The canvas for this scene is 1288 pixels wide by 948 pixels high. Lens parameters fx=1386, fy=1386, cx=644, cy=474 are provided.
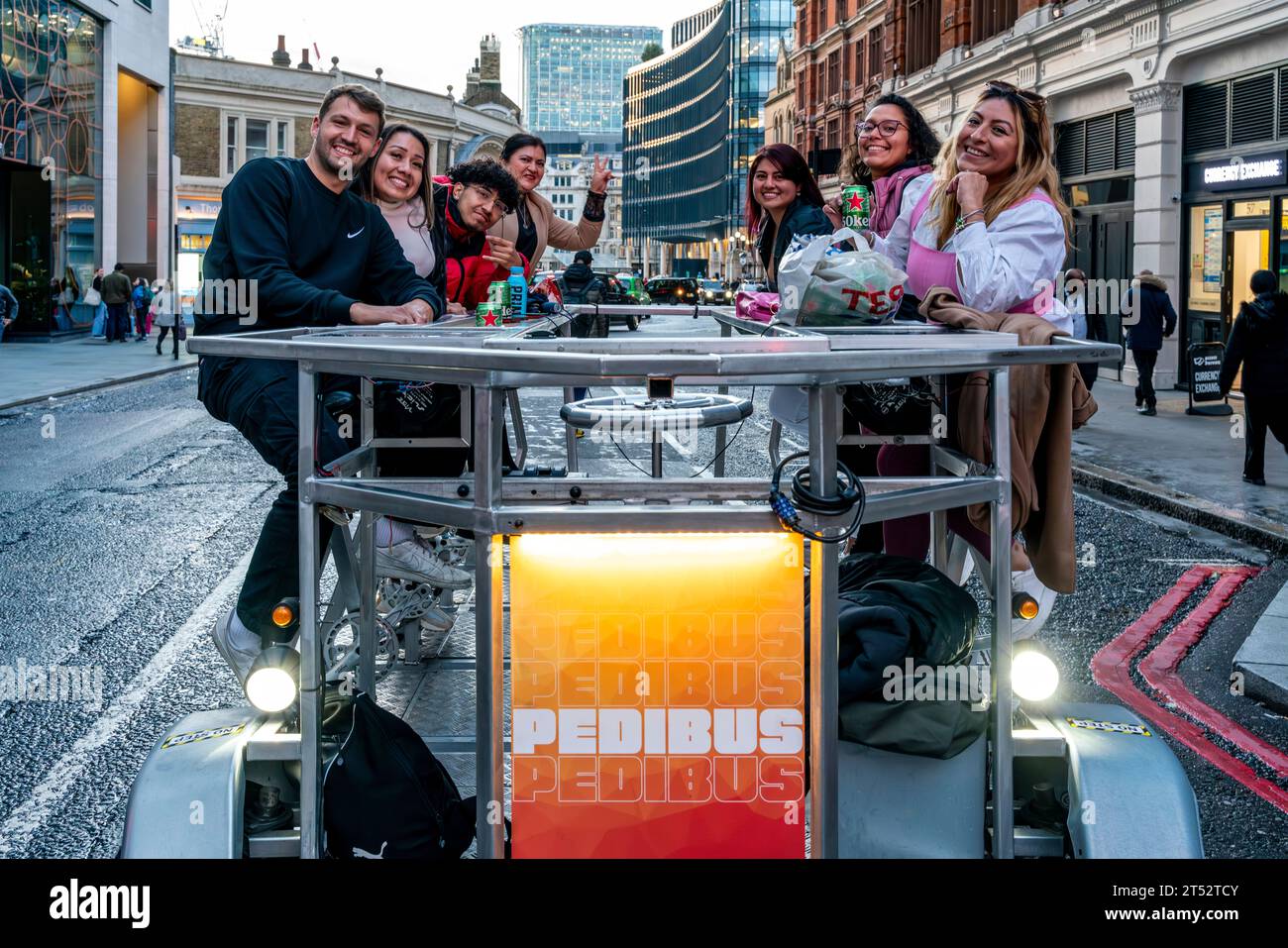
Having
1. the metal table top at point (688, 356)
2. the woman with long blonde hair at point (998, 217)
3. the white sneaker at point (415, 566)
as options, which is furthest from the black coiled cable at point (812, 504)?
the white sneaker at point (415, 566)

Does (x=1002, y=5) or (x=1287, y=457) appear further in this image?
(x=1002, y=5)

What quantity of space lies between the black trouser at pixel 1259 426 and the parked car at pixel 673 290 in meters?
41.9

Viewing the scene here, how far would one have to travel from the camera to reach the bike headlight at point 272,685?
3172 mm

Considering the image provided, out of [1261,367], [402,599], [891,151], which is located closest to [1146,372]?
[1261,367]

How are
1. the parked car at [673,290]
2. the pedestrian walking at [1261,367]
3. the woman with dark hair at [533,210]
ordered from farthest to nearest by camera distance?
the parked car at [673,290]
the pedestrian walking at [1261,367]
the woman with dark hair at [533,210]

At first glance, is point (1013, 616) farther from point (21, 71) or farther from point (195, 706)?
point (21, 71)

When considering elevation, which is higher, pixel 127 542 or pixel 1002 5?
pixel 1002 5

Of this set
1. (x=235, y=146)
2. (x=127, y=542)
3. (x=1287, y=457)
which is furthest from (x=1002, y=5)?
(x=235, y=146)

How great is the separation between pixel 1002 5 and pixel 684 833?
31746mm

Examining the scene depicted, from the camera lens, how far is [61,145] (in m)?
33.6

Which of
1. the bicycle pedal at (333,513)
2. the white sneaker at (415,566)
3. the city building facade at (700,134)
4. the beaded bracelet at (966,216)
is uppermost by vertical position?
the city building facade at (700,134)

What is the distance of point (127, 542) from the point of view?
9492mm

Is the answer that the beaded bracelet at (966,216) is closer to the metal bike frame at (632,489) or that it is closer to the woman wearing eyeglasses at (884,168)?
the woman wearing eyeglasses at (884,168)
